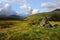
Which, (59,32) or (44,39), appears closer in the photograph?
(44,39)

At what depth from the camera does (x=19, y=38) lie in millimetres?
39906

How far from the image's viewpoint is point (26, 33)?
4247 centimetres

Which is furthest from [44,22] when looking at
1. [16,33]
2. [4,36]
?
[4,36]

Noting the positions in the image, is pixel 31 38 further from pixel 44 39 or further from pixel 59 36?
pixel 59 36

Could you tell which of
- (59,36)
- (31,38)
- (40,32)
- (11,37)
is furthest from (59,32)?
(11,37)

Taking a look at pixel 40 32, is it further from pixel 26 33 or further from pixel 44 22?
pixel 44 22

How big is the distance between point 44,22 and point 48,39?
13621 mm

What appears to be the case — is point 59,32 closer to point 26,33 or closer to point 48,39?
point 48,39

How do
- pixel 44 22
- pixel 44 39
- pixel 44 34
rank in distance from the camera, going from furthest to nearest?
pixel 44 22 → pixel 44 34 → pixel 44 39

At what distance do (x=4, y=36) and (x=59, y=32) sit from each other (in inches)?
544

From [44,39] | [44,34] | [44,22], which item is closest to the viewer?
[44,39]

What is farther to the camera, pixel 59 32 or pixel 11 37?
pixel 59 32

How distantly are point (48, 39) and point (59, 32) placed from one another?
551 centimetres

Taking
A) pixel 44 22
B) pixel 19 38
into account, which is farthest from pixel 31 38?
pixel 44 22
